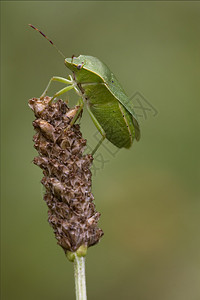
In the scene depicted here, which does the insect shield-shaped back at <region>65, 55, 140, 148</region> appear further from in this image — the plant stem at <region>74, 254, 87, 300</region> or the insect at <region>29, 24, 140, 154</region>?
the plant stem at <region>74, 254, 87, 300</region>

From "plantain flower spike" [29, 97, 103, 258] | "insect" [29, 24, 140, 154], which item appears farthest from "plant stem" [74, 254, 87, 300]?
"insect" [29, 24, 140, 154]

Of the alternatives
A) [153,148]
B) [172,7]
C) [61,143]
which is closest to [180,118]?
[153,148]

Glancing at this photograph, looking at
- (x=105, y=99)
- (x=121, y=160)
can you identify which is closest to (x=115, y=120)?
(x=105, y=99)

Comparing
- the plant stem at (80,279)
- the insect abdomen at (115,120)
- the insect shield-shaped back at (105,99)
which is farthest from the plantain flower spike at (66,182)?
the insect abdomen at (115,120)

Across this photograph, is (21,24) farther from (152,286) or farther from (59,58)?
(152,286)

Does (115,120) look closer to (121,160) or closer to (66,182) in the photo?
(66,182)

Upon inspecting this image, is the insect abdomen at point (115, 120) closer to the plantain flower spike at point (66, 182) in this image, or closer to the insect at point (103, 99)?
the insect at point (103, 99)

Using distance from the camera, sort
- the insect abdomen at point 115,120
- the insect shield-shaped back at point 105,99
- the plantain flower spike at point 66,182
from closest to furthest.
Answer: the plantain flower spike at point 66,182 → the insect shield-shaped back at point 105,99 → the insect abdomen at point 115,120
